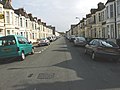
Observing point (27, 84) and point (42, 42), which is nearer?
point (27, 84)

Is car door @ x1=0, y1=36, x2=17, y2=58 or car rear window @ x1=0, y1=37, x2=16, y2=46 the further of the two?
car rear window @ x1=0, y1=37, x2=16, y2=46

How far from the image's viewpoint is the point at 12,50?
16.0m

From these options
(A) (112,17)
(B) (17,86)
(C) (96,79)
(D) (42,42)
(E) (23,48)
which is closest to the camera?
(B) (17,86)

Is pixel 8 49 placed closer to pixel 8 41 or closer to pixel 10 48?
pixel 10 48

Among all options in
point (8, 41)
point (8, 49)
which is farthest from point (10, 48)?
point (8, 41)

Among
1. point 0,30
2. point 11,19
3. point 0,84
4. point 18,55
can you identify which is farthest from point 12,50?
point 11,19

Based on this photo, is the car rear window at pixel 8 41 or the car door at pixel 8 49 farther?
the car rear window at pixel 8 41

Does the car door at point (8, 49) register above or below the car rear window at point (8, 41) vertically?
below

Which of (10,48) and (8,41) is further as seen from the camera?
(8,41)

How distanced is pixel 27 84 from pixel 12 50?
27.2ft

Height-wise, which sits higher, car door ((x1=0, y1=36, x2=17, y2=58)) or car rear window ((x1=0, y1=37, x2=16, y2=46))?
car rear window ((x1=0, y1=37, x2=16, y2=46))

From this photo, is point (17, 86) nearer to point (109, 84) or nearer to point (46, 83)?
point (46, 83)

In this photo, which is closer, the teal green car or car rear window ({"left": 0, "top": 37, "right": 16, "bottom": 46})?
the teal green car

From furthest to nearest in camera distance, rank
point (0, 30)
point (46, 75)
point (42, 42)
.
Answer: point (42, 42), point (0, 30), point (46, 75)
